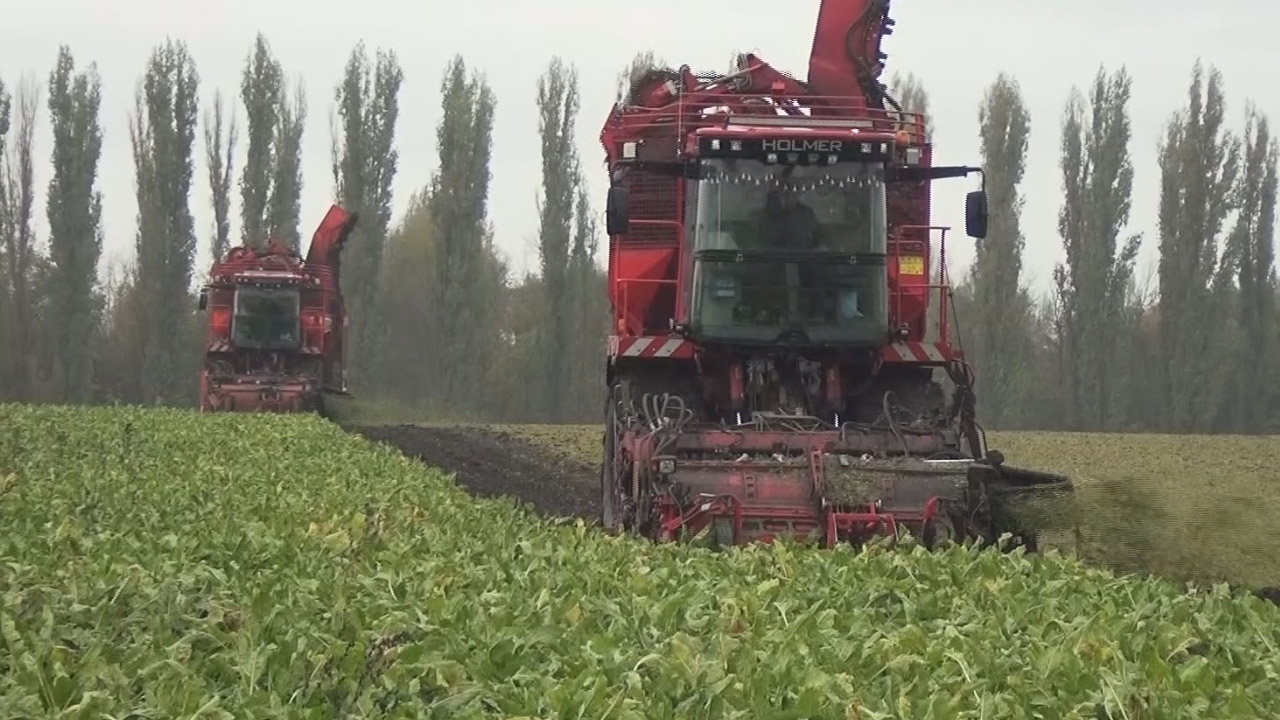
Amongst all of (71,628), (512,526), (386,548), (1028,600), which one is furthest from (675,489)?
(71,628)

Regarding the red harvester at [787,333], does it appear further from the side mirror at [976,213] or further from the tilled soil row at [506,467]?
the tilled soil row at [506,467]

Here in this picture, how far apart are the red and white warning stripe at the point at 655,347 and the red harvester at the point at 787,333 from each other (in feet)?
0.06

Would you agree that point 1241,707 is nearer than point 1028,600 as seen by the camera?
Yes

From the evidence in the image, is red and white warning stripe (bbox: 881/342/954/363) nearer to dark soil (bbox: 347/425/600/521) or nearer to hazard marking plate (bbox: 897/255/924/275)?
hazard marking plate (bbox: 897/255/924/275)

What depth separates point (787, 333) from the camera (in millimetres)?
11469

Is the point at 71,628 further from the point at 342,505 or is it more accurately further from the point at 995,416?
the point at 995,416

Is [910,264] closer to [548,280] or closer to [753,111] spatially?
[753,111]

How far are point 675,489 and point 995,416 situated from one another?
4196cm

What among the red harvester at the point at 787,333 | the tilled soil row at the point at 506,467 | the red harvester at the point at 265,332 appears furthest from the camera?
the red harvester at the point at 265,332

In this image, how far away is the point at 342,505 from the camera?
30.9ft

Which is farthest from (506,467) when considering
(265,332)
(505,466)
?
(265,332)

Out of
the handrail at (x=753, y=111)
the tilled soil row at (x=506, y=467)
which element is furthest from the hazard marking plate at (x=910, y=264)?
the tilled soil row at (x=506, y=467)

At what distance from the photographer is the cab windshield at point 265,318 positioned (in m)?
35.2

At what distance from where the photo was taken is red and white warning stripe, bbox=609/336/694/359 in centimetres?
1167
